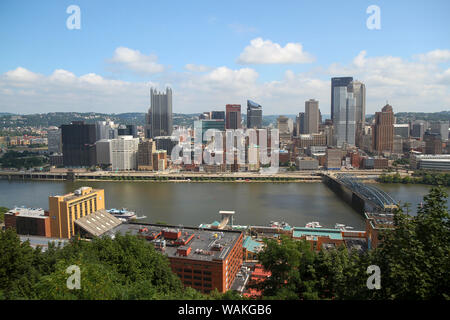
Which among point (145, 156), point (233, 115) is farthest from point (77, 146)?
point (233, 115)

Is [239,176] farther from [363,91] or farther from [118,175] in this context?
[363,91]

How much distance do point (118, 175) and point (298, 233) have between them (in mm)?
13533

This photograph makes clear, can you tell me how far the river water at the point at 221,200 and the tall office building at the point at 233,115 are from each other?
61.7 ft

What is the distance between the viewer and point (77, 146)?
75.3 feet

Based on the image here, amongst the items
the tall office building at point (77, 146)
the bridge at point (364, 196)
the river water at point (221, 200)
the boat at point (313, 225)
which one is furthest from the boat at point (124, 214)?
the tall office building at point (77, 146)

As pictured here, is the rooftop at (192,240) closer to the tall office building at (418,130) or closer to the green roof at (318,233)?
the green roof at (318,233)

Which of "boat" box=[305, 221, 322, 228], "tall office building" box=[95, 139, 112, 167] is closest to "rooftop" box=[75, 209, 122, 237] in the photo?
"boat" box=[305, 221, 322, 228]

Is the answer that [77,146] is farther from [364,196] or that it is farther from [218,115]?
[218,115]

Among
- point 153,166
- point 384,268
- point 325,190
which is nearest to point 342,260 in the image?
point 384,268

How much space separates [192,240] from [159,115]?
28198 mm

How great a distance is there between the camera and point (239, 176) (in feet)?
59.5

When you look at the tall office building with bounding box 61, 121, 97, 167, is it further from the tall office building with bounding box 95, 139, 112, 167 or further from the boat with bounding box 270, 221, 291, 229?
the boat with bounding box 270, 221, 291, 229

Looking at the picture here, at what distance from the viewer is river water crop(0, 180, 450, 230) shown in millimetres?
9789

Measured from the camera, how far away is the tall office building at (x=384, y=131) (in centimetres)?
2478
